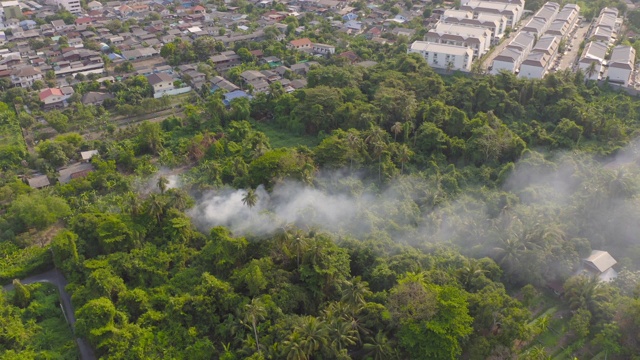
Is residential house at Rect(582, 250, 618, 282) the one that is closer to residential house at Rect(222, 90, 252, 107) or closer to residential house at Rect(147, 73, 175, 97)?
residential house at Rect(222, 90, 252, 107)

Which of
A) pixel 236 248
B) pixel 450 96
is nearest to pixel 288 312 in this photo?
pixel 236 248

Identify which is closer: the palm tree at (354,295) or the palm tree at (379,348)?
the palm tree at (379,348)

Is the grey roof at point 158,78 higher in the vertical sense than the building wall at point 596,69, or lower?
lower

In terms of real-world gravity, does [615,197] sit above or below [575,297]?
above

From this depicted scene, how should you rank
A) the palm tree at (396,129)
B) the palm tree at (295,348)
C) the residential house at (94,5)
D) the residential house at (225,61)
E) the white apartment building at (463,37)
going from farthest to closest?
the residential house at (94,5), the residential house at (225,61), the white apartment building at (463,37), the palm tree at (396,129), the palm tree at (295,348)

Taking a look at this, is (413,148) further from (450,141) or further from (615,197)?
(615,197)

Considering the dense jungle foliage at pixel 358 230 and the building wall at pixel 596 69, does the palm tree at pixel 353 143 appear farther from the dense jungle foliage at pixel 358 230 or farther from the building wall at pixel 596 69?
the building wall at pixel 596 69

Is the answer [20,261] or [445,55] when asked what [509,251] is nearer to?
[20,261]

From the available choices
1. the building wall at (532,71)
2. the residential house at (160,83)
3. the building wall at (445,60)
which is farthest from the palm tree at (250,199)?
the building wall at (532,71)

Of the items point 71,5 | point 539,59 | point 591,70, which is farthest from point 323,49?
point 71,5
